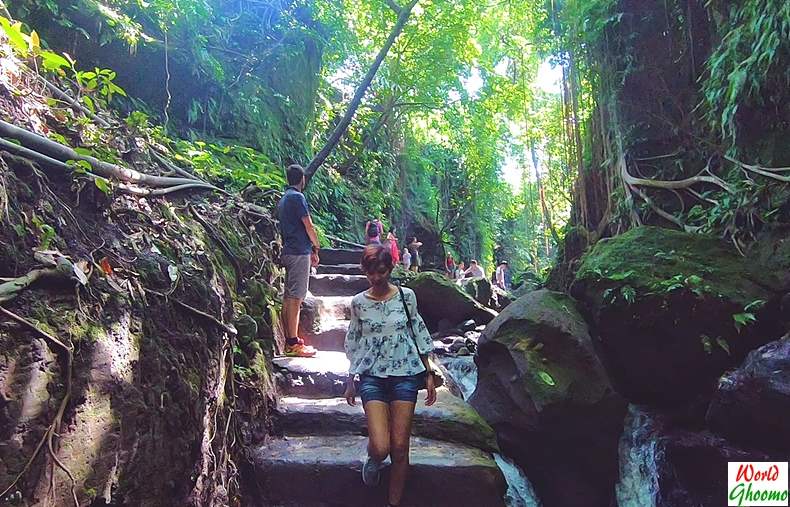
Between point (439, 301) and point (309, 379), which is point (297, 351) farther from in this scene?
point (439, 301)

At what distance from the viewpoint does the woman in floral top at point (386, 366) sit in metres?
2.85

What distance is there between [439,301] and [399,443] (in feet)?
20.6

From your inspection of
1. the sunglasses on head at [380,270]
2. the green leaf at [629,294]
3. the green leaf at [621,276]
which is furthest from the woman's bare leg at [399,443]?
the green leaf at [621,276]

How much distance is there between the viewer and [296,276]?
4.75 m

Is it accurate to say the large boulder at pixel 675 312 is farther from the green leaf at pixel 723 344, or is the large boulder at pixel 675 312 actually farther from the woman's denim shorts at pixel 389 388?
the woman's denim shorts at pixel 389 388

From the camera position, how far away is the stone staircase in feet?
10.5

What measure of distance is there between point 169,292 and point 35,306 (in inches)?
32.7

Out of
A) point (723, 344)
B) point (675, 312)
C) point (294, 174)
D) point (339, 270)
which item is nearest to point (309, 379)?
point (294, 174)

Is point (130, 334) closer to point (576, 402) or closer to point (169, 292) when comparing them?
point (169, 292)

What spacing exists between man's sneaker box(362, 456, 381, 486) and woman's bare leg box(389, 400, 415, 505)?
0.31 feet

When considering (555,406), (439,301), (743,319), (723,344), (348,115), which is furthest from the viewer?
(439,301)

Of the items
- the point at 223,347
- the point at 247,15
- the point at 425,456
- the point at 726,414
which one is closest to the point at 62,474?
the point at 223,347

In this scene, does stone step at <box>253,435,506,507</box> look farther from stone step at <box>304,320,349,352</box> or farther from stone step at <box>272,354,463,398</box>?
stone step at <box>304,320,349,352</box>

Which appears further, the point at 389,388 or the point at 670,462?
the point at 670,462
